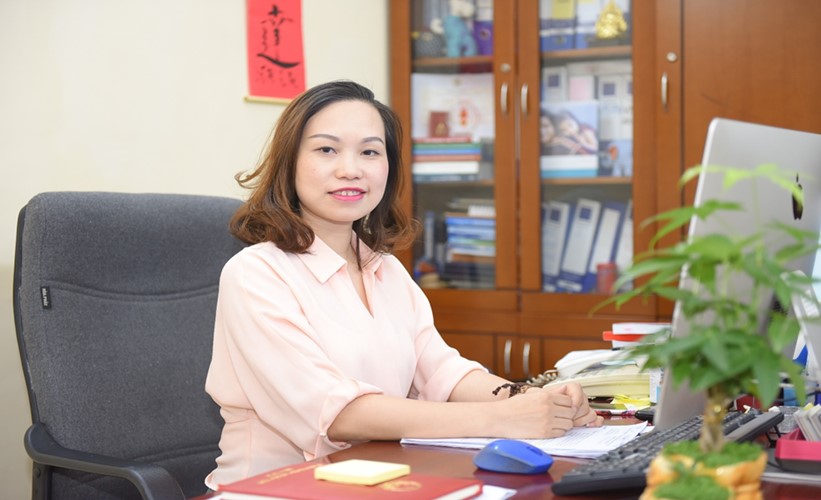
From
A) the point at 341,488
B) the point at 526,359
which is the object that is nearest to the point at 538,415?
the point at 341,488

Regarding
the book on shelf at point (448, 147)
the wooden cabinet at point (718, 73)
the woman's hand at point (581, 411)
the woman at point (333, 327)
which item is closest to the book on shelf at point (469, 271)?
the book on shelf at point (448, 147)

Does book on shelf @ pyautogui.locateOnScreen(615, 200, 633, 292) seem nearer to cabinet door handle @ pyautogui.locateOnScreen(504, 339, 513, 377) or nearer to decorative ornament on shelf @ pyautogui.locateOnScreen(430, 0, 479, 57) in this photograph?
cabinet door handle @ pyautogui.locateOnScreen(504, 339, 513, 377)

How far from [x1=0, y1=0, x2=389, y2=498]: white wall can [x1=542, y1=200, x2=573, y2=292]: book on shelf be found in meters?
0.86

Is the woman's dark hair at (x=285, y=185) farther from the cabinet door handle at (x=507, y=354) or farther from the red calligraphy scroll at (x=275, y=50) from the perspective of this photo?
the cabinet door handle at (x=507, y=354)

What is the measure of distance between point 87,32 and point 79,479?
120 cm

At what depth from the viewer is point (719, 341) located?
0.74 meters

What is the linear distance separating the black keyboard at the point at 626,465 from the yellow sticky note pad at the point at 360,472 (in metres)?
0.18

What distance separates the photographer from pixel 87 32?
2348mm

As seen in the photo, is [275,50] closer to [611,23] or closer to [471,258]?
[471,258]

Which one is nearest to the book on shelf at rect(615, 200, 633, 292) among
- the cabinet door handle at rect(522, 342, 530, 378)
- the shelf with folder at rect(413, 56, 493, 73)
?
the cabinet door handle at rect(522, 342, 530, 378)

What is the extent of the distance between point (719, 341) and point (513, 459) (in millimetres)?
442

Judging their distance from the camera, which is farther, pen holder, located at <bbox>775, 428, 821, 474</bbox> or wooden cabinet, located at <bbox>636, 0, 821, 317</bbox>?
wooden cabinet, located at <bbox>636, 0, 821, 317</bbox>

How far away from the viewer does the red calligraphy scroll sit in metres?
2.79

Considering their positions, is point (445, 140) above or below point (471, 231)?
above
